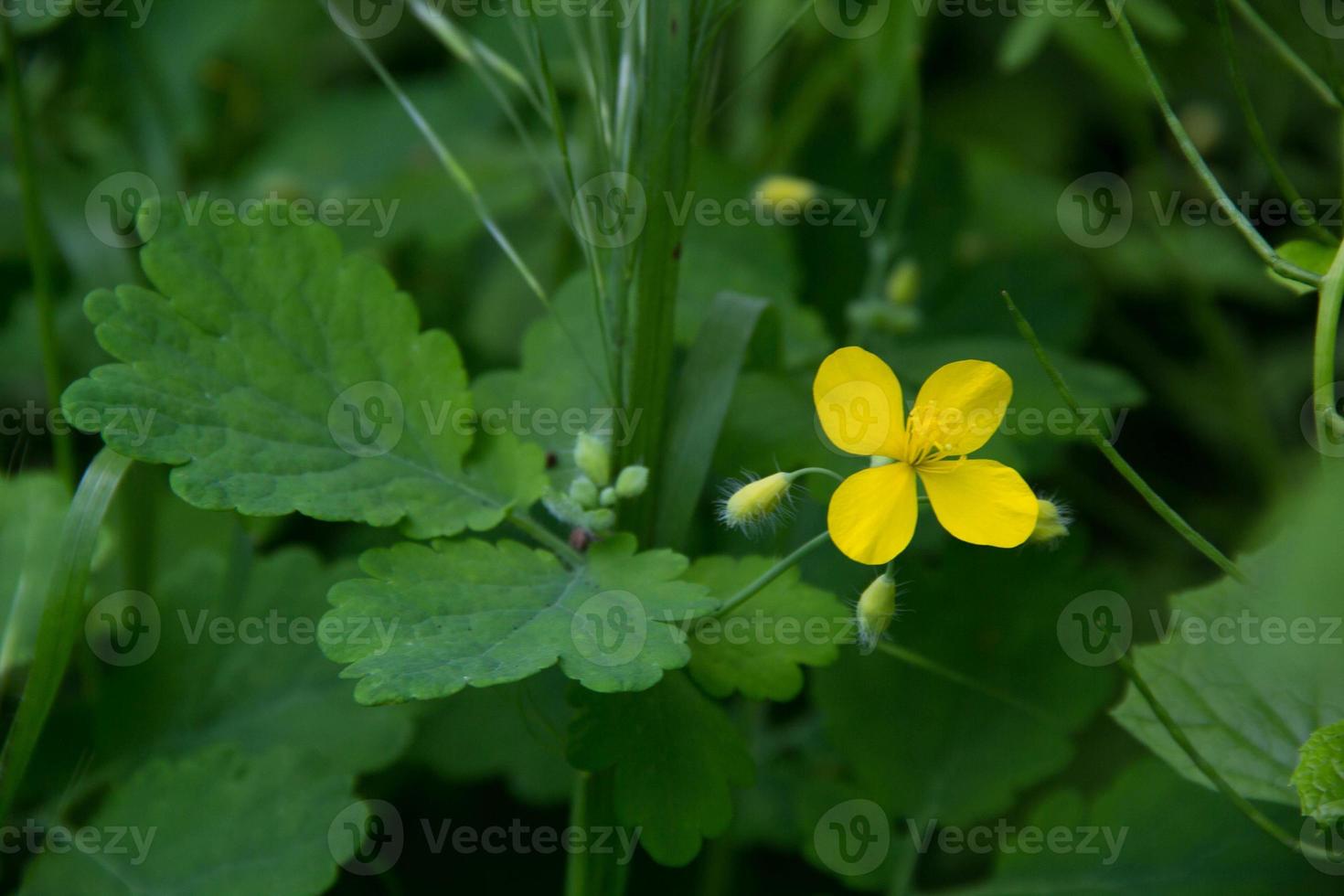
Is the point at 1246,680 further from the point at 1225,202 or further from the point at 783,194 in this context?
the point at 783,194

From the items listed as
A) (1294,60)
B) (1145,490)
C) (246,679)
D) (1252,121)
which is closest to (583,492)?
(1145,490)

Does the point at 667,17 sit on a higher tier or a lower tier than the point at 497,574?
higher

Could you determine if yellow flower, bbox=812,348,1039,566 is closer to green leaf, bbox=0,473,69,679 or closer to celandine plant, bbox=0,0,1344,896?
celandine plant, bbox=0,0,1344,896

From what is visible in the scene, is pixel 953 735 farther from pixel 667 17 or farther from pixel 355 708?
pixel 667 17

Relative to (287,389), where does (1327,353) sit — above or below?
above

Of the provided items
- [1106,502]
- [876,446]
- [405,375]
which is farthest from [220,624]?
[1106,502]

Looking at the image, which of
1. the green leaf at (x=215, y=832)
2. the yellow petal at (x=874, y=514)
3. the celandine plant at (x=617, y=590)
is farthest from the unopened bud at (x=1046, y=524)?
the green leaf at (x=215, y=832)
